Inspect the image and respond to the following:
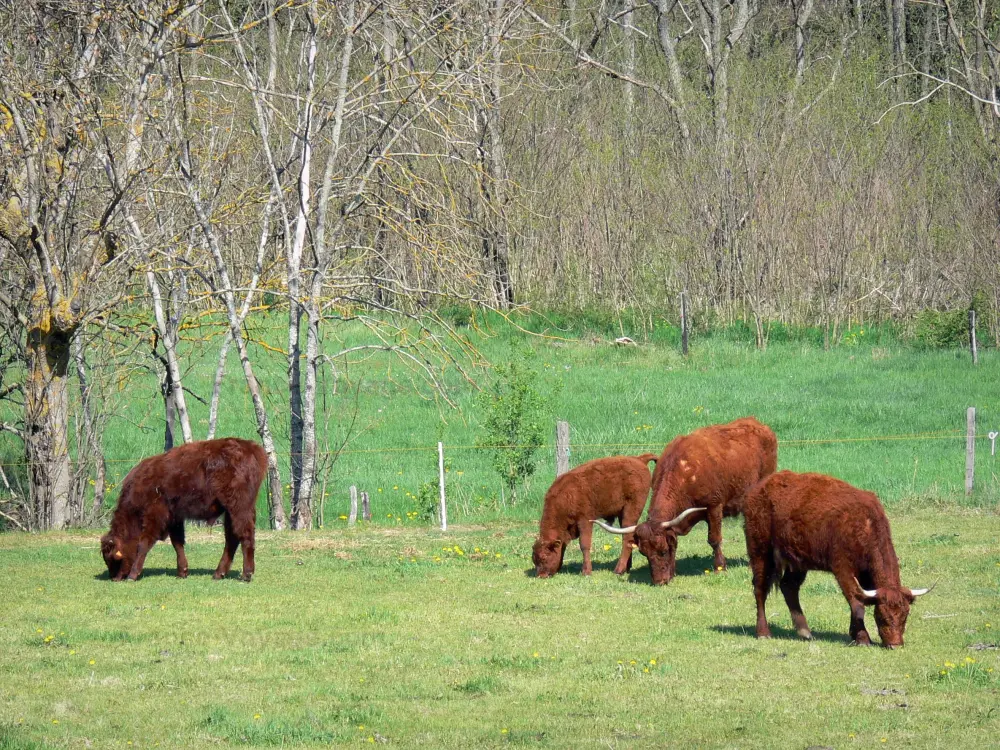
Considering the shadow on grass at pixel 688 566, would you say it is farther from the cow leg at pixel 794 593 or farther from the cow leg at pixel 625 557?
the cow leg at pixel 794 593

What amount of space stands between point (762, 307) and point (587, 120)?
872 centimetres

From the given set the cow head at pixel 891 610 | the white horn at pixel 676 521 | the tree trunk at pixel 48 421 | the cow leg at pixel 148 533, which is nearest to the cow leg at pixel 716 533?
the white horn at pixel 676 521

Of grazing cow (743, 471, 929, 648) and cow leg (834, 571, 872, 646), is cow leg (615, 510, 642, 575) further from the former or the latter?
cow leg (834, 571, 872, 646)

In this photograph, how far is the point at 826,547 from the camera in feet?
33.9

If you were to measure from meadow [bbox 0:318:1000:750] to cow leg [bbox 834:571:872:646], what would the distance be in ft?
0.96

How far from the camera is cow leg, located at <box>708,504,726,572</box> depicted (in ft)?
46.3

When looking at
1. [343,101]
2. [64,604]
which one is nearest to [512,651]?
[64,604]

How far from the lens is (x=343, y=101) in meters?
18.9

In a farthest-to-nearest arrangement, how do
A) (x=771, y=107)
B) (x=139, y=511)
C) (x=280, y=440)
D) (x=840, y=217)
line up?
1. (x=771, y=107)
2. (x=840, y=217)
3. (x=280, y=440)
4. (x=139, y=511)

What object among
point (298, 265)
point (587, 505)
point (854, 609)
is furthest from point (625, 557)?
point (298, 265)

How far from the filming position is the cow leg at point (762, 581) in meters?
10.8

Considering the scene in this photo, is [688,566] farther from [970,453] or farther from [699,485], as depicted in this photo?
[970,453]

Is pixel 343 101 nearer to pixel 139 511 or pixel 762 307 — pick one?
pixel 139 511

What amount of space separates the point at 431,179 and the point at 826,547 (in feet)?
79.0
